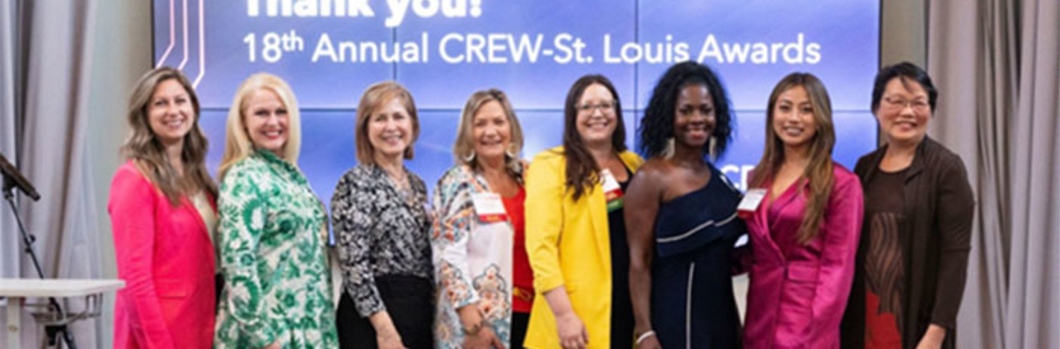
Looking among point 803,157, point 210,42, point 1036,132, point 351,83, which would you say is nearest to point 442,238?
point 803,157

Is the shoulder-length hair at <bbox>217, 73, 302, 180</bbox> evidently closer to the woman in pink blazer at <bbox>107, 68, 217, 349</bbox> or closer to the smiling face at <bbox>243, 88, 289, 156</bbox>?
the smiling face at <bbox>243, 88, 289, 156</bbox>

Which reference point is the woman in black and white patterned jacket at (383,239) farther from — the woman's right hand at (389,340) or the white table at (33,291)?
the white table at (33,291)

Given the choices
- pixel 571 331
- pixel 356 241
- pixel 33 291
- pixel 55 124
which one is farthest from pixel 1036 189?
pixel 55 124

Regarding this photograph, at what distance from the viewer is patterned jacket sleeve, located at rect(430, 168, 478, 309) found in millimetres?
3080

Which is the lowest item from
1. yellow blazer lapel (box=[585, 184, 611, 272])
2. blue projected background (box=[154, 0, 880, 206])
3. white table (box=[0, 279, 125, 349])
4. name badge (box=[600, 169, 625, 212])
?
white table (box=[0, 279, 125, 349])

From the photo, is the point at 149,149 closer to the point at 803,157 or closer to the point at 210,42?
the point at 210,42

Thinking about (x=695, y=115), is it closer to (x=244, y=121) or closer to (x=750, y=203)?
(x=750, y=203)

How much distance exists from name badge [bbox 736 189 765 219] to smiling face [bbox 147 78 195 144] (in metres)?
1.76

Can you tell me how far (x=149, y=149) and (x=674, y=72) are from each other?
1.66 m

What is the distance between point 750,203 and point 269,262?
148 cm

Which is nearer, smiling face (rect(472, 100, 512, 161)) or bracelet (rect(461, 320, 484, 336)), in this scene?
bracelet (rect(461, 320, 484, 336))

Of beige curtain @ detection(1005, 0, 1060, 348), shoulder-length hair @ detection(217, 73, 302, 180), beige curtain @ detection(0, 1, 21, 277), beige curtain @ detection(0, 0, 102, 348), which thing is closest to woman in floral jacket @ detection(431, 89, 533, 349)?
shoulder-length hair @ detection(217, 73, 302, 180)

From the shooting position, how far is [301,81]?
4387 millimetres

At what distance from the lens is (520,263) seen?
331cm
